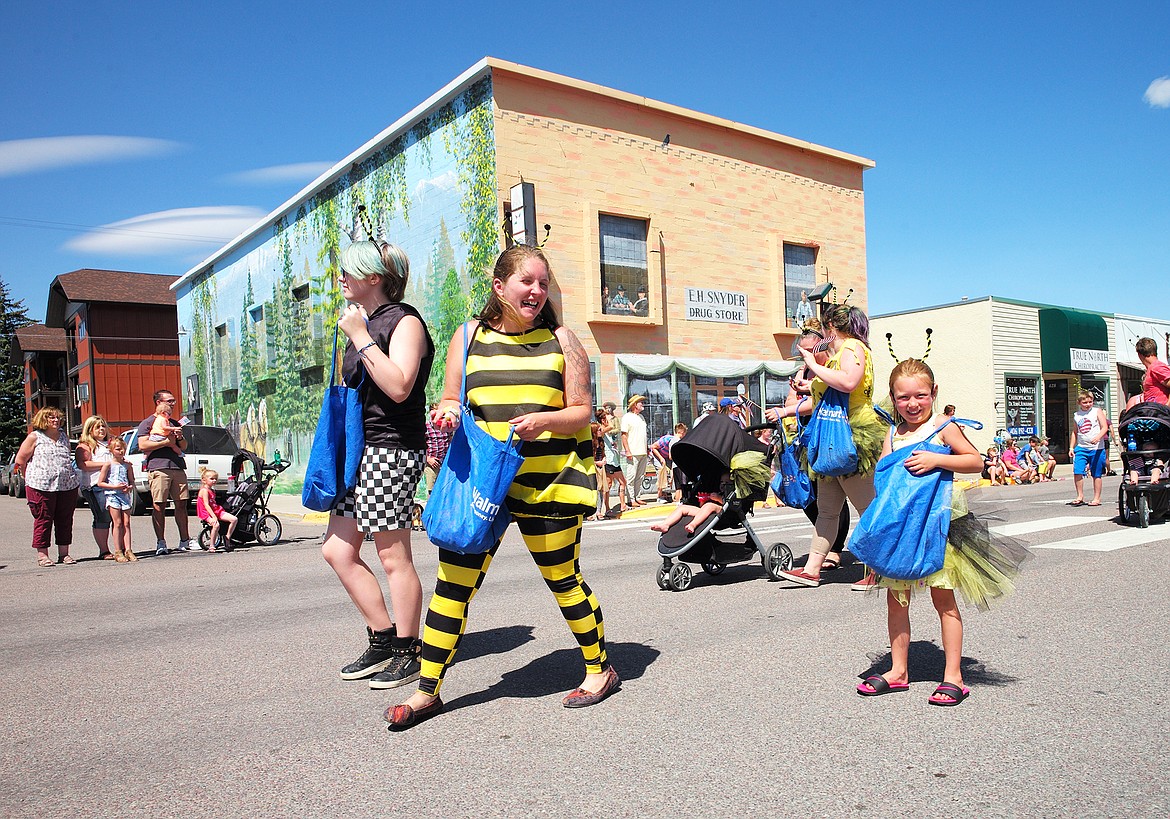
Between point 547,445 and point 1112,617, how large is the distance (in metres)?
3.83

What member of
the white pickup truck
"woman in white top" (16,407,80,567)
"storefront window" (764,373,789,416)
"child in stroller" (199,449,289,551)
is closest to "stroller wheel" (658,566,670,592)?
"child in stroller" (199,449,289,551)

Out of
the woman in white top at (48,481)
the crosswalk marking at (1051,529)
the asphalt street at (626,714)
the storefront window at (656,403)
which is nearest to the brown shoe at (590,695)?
the asphalt street at (626,714)

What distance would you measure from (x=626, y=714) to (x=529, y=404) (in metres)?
1.35

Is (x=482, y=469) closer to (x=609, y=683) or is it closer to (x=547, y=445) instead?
(x=547, y=445)

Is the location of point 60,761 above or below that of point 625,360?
below

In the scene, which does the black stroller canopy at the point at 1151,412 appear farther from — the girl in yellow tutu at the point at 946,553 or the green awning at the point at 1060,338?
the green awning at the point at 1060,338

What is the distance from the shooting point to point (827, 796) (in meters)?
2.85

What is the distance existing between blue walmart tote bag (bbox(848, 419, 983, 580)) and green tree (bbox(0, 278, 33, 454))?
62005 millimetres

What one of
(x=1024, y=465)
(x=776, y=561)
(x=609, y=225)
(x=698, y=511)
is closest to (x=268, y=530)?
(x=698, y=511)

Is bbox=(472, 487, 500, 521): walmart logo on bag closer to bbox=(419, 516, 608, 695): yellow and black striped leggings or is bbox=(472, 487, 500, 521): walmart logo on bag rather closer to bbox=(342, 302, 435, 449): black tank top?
bbox=(419, 516, 608, 695): yellow and black striped leggings

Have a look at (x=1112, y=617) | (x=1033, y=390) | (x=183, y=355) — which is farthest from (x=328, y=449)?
(x=183, y=355)

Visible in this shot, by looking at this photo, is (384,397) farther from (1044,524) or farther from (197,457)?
(197,457)

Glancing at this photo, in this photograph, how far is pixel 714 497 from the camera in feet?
22.7

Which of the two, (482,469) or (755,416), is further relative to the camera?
(755,416)
